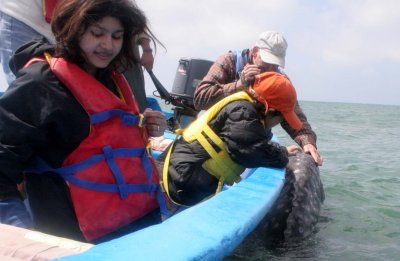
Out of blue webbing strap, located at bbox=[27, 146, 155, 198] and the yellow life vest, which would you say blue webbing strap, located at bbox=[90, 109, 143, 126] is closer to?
blue webbing strap, located at bbox=[27, 146, 155, 198]

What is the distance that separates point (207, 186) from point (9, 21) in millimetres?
1514

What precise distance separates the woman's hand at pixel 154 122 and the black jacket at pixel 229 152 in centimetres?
84

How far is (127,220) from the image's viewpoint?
1.73 meters

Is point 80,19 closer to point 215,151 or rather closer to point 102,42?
point 102,42

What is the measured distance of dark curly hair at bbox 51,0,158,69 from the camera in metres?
1.45

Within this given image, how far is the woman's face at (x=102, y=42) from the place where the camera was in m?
1.51

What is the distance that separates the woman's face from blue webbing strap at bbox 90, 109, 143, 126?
184 millimetres

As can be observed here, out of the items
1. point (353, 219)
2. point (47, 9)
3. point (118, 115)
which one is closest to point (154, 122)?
point (118, 115)

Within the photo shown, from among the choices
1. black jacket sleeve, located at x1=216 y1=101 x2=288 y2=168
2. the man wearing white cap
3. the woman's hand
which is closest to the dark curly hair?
the woman's hand

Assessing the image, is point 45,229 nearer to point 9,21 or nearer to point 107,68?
point 107,68

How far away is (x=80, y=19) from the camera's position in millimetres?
1439

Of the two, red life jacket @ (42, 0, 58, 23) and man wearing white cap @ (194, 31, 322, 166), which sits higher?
red life jacket @ (42, 0, 58, 23)

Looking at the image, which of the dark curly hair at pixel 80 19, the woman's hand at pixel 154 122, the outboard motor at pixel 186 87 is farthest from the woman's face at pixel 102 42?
the outboard motor at pixel 186 87

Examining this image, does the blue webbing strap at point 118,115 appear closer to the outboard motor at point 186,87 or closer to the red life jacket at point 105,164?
the red life jacket at point 105,164
